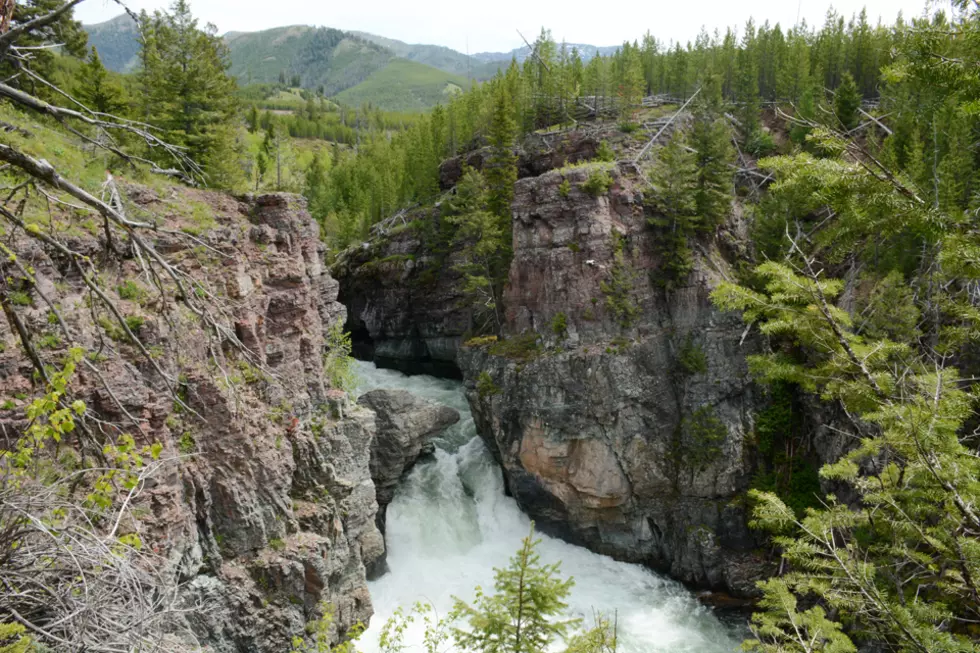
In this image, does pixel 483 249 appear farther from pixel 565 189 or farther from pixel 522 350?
pixel 522 350

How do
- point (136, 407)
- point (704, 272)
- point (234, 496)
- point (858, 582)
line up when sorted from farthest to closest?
point (704, 272), point (234, 496), point (136, 407), point (858, 582)

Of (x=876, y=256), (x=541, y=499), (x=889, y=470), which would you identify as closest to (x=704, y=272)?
(x=876, y=256)

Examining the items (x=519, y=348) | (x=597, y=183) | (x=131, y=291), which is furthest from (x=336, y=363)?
(x=597, y=183)

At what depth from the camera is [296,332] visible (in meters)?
17.6

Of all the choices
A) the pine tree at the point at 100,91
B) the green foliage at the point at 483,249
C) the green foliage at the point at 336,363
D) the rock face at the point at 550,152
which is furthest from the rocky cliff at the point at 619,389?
the pine tree at the point at 100,91

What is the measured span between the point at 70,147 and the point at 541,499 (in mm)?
21688

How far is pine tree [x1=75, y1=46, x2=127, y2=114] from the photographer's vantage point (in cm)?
2570

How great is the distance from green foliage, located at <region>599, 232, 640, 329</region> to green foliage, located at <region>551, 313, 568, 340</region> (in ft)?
6.77

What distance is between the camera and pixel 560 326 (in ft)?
87.4

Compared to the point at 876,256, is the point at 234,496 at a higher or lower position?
lower

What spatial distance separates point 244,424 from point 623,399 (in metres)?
16.3

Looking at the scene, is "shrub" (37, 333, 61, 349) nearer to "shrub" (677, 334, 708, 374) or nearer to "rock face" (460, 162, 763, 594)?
"rock face" (460, 162, 763, 594)

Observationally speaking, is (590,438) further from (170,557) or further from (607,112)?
(607,112)

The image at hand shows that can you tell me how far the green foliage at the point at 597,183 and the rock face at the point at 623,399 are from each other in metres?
0.21
